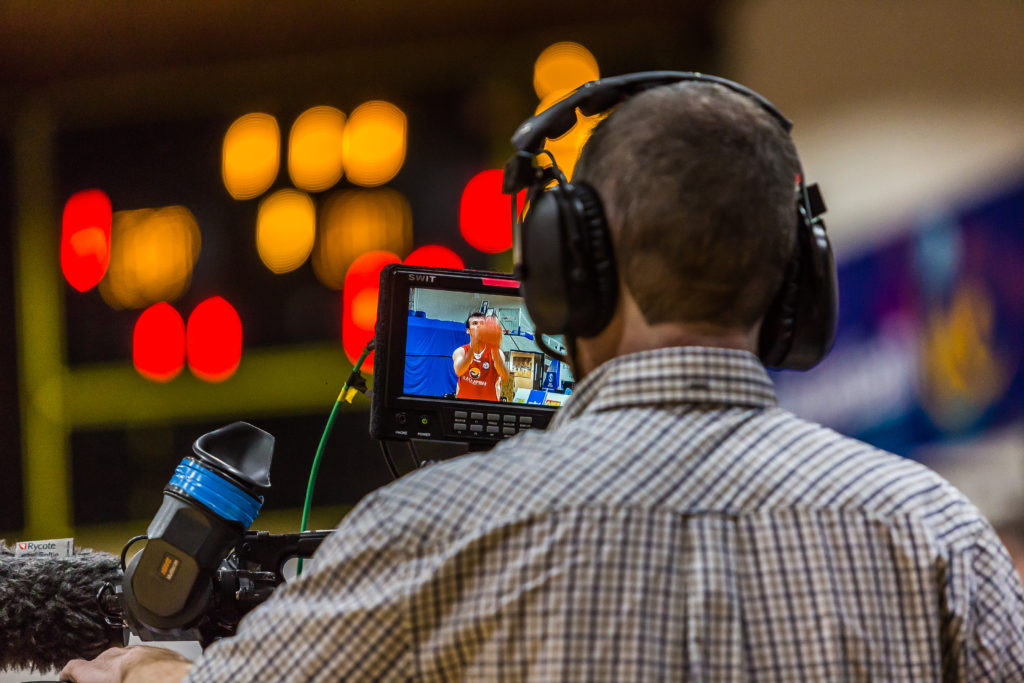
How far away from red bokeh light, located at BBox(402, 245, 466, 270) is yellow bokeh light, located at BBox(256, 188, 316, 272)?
0.31 metres

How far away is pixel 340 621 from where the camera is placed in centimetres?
59

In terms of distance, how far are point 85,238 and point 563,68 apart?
58.8 inches

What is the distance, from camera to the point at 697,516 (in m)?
0.58

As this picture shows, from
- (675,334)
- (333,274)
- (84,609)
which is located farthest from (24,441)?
(675,334)

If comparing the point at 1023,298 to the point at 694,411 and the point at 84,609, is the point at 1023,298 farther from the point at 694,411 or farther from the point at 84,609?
the point at 84,609

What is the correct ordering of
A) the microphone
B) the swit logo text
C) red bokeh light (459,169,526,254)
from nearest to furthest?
the microphone < the swit logo text < red bokeh light (459,169,526,254)

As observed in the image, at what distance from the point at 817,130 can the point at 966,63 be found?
0.36 meters

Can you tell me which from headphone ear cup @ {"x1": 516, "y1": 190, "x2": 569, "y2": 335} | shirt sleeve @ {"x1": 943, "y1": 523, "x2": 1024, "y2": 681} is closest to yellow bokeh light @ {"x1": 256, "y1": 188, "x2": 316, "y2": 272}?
headphone ear cup @ {"x1": 516, "y1": 190, "x2": 569, "y2": 335}

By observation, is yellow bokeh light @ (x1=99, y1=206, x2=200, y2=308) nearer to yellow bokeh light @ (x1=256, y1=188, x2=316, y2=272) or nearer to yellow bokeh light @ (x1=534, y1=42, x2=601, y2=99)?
yellow bokeh light @ (x1=256, y1=188, x2=316, y2=272)

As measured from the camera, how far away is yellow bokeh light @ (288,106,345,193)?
2.72 metres

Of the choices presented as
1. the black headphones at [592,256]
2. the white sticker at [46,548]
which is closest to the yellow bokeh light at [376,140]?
the white sticker at [46,548]

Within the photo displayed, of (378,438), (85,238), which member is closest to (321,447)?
(378,438)

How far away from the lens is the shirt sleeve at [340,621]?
0.58m

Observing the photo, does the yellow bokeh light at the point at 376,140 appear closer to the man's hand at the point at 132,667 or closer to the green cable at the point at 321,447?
the green cable at the point at 321,447
